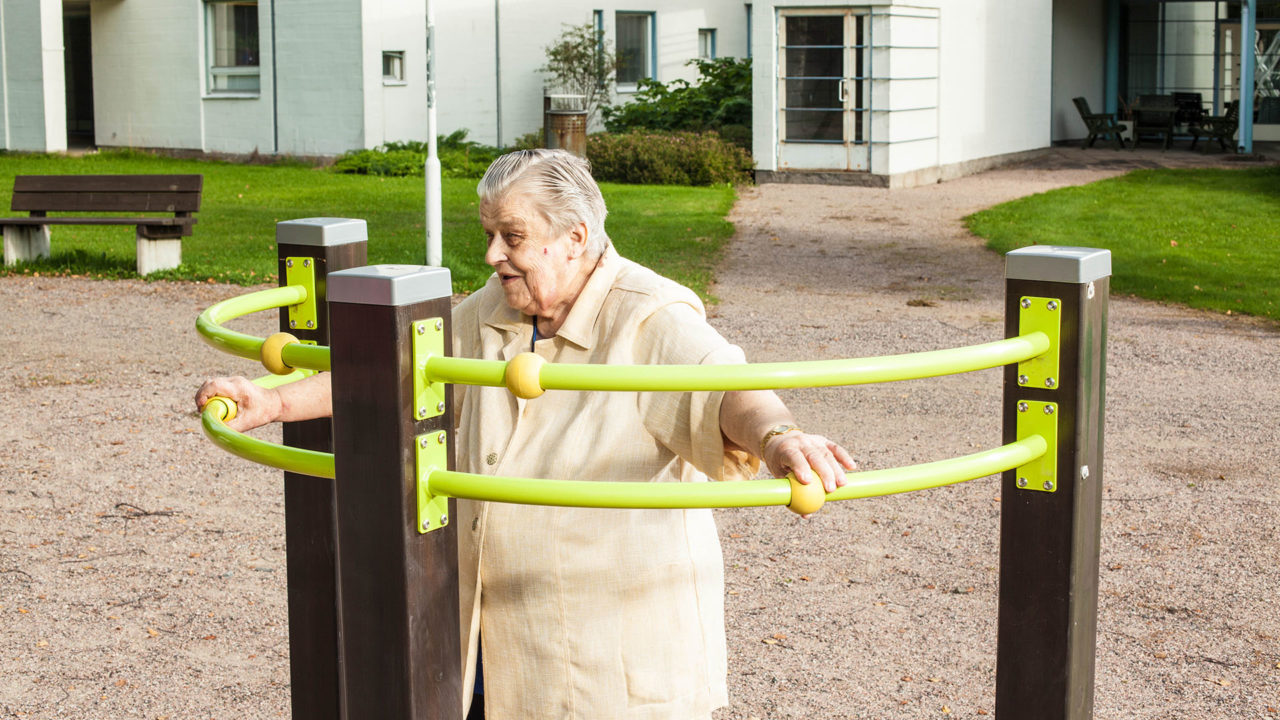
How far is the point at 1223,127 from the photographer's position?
2634 centimetres

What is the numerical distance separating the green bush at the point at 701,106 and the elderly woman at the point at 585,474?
807 inches

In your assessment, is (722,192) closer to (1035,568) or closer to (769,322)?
(769,322)

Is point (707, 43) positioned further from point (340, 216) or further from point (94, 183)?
point (94, 183)

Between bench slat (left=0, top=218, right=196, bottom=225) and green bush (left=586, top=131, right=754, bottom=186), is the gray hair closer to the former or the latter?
bench slat (left=0, top=218, right=196, bottom=225)

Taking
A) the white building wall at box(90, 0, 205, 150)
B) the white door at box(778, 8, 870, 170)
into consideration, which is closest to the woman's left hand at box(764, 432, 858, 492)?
the white door at box(778, 8, 870, 170)

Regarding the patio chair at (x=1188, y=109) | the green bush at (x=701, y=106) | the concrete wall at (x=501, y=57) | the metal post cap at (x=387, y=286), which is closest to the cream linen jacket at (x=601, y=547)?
the metal post cap at (x=387, y=286)

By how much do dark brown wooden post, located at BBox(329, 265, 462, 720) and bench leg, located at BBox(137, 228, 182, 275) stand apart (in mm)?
11068

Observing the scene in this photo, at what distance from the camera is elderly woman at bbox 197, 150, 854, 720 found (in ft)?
8.62

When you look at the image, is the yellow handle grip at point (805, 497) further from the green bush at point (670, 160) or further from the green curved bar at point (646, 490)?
the green bush at point (670, 160)

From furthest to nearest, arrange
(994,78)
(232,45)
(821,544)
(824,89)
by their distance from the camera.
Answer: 1. (232,45)
2. (994,78)
3. (824,89)
4. (821,544)

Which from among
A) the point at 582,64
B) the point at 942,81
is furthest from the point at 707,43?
the point at 942,81

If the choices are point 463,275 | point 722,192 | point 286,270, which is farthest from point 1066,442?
point 722,192

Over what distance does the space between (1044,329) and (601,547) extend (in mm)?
888

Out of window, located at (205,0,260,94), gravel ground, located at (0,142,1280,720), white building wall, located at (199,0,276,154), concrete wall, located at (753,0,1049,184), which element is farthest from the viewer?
window, located at (205,0,260,94)
